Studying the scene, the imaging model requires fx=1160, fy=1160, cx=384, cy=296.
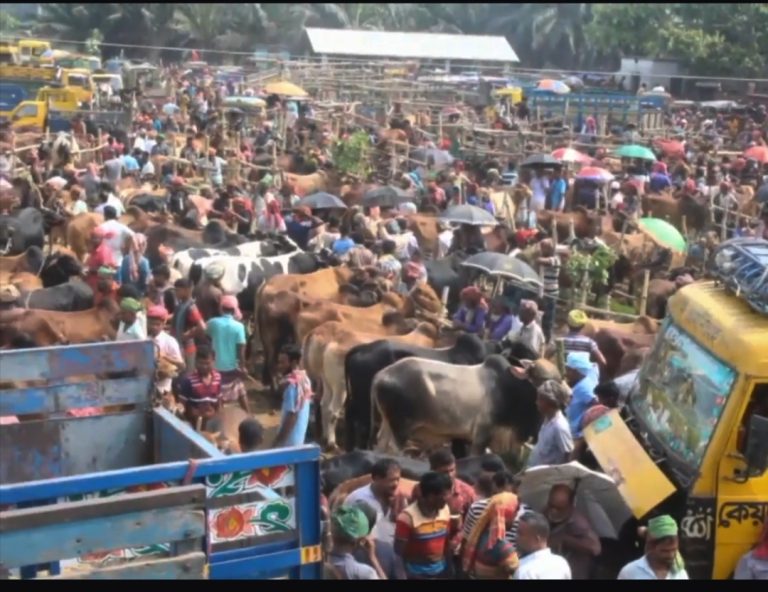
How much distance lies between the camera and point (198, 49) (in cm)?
6175

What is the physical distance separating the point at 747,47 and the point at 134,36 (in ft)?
106

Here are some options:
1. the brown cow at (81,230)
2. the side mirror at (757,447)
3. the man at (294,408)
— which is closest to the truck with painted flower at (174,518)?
the side mirror at (757,447)

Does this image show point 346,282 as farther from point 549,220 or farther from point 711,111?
point 711,111

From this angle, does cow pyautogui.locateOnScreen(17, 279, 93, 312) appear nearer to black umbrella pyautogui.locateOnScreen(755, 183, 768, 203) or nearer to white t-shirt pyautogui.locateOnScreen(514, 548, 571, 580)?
white t-shirt pyautogui.locateOnScreen(514, 548, 571, 580)

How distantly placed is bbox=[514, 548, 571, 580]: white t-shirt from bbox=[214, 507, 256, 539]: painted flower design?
138 cm

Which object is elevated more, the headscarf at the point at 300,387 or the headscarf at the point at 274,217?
the headscarf at the point at 300,387

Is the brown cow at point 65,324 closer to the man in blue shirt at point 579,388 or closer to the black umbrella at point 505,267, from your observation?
the black umbrella at point 505,267

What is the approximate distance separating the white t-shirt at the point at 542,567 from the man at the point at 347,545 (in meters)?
0.83

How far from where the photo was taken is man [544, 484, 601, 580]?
6402 millimetres

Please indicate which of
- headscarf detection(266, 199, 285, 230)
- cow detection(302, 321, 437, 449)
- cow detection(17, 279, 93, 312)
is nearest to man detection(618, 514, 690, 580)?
cow detection(302, 321, 437, 449)

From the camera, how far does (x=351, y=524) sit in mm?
5980

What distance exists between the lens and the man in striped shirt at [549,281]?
13078 mm
